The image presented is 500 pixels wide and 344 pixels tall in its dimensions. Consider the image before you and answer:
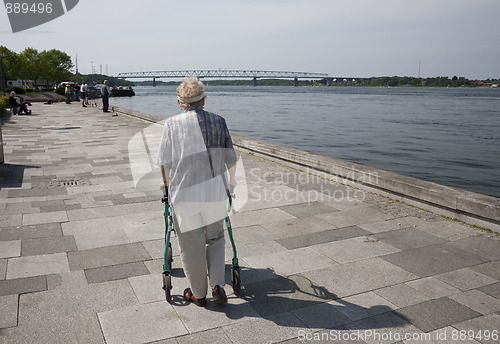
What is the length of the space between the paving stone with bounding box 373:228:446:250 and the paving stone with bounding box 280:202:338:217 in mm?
1109

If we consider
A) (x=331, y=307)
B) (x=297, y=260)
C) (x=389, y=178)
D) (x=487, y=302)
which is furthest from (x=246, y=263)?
(x=389, y=178)

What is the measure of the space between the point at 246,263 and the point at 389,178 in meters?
3.34

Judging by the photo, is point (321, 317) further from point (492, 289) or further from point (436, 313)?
point (492, 289)

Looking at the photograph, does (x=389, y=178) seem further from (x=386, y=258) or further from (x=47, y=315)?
(x=47, y=315)

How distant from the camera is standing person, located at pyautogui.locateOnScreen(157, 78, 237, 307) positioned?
11.6ft

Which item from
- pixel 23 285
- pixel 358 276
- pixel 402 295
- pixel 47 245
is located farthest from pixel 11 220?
pixel 402 295

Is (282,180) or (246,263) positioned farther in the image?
(282,180)

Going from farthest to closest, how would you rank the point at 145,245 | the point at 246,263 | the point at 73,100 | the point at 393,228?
the point at 73,100 < the point at 393,228 < the point at 145,245 < the point at 246,263

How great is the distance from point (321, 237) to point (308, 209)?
118 cm

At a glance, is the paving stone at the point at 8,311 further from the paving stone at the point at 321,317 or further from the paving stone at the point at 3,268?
the paving stone at the point at 321,317

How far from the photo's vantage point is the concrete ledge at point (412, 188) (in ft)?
18.5

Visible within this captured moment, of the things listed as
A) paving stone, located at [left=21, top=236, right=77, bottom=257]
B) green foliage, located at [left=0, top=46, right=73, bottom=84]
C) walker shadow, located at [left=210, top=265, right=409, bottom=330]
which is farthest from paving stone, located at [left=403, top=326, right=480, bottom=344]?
green foliage, located at [left=0, top=46, right=73, bottom=84]

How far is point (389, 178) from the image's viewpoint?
7.07m

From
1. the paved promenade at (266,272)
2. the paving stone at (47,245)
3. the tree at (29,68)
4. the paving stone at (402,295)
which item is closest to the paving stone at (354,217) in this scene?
the paved promenade at (266,272)
